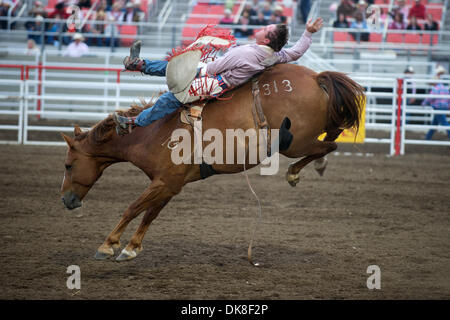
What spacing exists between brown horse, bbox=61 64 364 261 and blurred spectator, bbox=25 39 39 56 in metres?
13.2

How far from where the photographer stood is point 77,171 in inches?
202

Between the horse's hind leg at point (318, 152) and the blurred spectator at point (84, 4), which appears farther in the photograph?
the blurred spectator at point (84, 4)

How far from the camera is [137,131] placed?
4996 mm

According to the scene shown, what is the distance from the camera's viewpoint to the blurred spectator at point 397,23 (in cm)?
1698

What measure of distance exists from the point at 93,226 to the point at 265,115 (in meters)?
2.46

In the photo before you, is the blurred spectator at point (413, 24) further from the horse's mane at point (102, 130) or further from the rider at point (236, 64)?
the horse's mane at point (102, 130)

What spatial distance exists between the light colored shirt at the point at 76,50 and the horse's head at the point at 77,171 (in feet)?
41.9

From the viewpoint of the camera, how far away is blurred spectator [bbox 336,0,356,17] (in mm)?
16906

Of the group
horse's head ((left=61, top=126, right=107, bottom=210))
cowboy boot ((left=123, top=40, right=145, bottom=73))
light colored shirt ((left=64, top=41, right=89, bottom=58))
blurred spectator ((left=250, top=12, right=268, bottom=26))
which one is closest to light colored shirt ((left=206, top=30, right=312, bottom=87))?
cowboy boot ((left=123, top=40, right=145, bottom=73))

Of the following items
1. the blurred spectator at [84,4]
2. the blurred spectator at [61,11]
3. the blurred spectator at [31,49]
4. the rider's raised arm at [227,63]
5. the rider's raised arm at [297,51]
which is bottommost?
the rider's raised arm at [227,63]

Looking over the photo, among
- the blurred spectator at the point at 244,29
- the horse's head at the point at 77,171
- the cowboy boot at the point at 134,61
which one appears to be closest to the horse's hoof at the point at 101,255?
the horse's head at the point at 77,171

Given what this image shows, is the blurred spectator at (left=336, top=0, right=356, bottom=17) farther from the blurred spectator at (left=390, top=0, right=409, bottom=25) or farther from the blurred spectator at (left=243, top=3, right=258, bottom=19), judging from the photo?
the blurred spectator at (left=243, top=3, right=258, bottom=19)

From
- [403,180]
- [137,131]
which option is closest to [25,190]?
[137,131]
